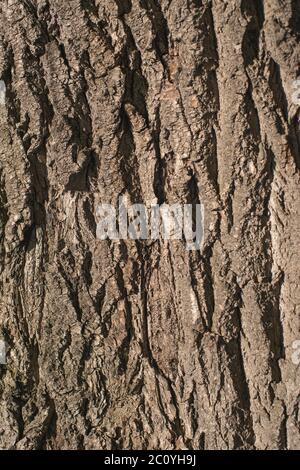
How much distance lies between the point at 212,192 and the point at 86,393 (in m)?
0.87

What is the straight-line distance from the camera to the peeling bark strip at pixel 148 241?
186cm

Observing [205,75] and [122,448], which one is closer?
[205,75]

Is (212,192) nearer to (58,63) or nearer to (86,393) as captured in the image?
(58,63)

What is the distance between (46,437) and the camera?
6.59ft

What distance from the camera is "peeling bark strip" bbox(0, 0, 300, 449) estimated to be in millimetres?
1858

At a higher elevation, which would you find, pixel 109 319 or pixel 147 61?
pixel 147 61

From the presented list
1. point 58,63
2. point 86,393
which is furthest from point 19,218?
point 86,393

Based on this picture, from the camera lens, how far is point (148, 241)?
197cm

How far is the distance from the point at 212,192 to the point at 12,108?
762 mm

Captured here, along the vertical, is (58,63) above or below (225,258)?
above

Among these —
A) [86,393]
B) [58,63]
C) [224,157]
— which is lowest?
[86,393]

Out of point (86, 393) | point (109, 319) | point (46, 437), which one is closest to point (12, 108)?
point (109, 319)

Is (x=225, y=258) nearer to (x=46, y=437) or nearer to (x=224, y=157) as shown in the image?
(x=224, y=157)

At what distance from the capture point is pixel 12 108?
1897 mm
